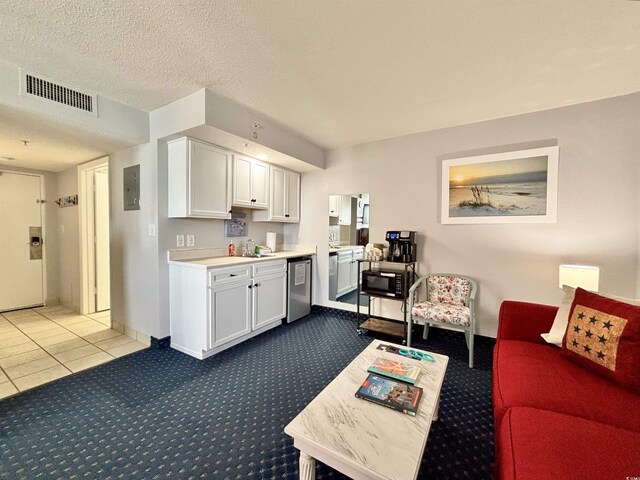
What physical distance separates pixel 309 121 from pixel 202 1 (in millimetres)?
1614

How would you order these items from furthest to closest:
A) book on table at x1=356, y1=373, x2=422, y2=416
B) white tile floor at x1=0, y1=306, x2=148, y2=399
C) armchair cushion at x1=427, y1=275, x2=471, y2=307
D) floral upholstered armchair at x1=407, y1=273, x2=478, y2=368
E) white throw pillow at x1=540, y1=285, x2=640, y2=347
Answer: armchair cushion at x1=427, y1=275, x2=471, y2=307, floral upholstered armchair at x1=407, y1=273, x2=478, y2=368, white tile floor at x1=0, y1=306, x2=148, y2=399, white throw pillow at x1=540, y1=285, x2=640, y2=347, book on table at x1=356, y1=373, x2=422, y2=416

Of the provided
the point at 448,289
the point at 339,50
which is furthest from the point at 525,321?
the point at 339,50

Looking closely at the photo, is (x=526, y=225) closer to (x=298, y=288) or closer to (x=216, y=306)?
(x=298, y=288)

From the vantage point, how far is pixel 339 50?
1.78 m

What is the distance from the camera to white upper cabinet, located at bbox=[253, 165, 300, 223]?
3.65m

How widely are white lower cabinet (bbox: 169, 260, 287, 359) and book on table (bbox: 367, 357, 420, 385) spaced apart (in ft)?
5.36

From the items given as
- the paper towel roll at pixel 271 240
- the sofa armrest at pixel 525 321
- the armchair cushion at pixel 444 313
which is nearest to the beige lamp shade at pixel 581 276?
the sofa armrest at pixel 525 321

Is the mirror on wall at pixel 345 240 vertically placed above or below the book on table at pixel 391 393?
above

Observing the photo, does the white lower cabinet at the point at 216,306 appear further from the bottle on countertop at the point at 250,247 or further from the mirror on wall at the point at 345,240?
the mirror on wall at the point at 345,240

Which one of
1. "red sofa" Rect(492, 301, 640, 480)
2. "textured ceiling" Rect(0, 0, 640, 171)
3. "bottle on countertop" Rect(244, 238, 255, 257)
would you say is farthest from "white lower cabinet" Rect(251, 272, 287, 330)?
"red sofa" Rect(492, 301, 640, 480)

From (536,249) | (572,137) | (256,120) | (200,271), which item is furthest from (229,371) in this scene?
(572,137)

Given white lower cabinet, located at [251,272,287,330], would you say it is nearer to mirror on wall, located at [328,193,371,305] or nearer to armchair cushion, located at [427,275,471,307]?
mirror on wall, located at [328,193,371,305]

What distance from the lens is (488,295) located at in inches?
114

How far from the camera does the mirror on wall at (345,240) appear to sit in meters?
3.70
